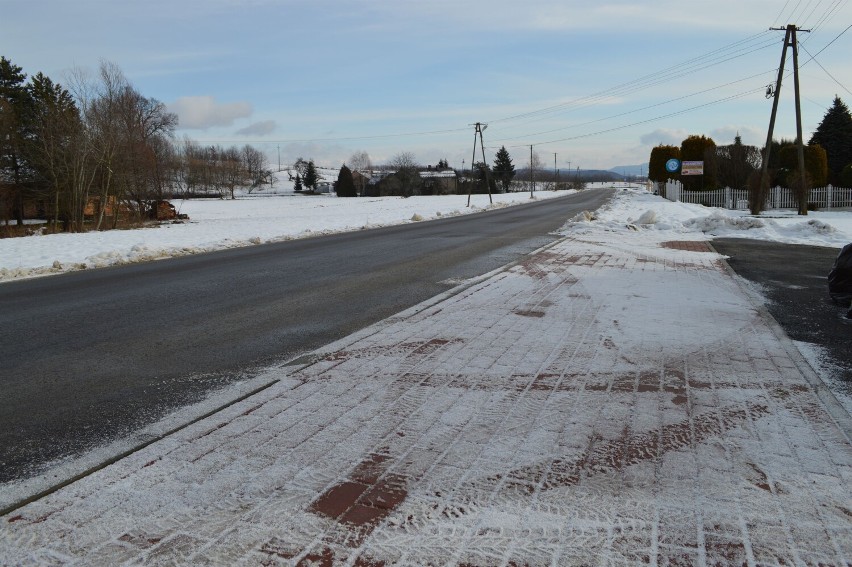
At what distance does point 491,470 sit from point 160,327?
4768 mm

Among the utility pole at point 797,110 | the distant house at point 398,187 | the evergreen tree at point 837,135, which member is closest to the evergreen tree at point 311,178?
the distant house at point 398,187

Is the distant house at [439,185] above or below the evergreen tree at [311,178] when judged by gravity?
below

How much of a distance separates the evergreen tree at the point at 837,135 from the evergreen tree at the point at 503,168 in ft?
233

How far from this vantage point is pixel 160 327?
21.3 feet

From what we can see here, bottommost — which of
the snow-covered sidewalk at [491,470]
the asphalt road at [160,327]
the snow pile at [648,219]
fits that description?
the snow-covered sidewalk at [491,470]

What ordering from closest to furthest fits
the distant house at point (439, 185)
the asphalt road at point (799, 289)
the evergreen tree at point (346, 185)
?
the asphalt road at point (799, 289) → the evergreen tree at point (346, 185) → the distant house at point (439, 185)

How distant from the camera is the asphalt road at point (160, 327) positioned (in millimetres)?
3865

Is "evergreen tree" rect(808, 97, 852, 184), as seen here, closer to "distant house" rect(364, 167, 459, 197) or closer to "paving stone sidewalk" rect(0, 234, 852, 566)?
"paving stone sidewalk" rect(0, 234, 852, 566)

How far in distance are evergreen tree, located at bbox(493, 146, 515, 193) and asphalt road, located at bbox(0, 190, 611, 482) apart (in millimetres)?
A: 106806

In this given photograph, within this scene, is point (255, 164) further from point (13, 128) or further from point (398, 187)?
point (13, 128)

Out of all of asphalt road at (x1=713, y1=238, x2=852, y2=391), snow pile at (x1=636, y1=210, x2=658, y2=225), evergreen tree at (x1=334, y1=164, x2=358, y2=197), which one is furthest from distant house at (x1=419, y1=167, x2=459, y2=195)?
asphalt road at (x1=713, y1=238, x2=852, y2=391)

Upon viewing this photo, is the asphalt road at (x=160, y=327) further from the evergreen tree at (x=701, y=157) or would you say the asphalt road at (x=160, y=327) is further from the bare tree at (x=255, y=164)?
the bare tree at (x=255, y=164)

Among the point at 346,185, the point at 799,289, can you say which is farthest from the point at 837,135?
the point at 346,185

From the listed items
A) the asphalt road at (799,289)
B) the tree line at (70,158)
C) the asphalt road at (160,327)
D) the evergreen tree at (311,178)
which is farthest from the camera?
the evergreen tree at (311,178)
